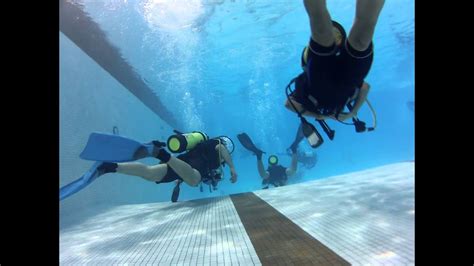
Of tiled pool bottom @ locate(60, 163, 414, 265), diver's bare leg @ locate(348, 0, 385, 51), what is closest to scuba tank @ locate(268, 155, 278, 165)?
tiled pool bottom @ locate(60, 163, 414, 265)

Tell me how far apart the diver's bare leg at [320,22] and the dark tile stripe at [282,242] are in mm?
2293

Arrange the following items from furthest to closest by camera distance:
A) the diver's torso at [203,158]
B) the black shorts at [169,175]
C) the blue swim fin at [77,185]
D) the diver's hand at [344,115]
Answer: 1. the diver's torso at [203,158]
2. the black shorts at [169,175]
3. the blue swim fin at [77,185]
4. the diver's hand at [344,115]

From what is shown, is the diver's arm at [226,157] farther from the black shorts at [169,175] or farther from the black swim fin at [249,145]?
the black swim fin at [249,145]

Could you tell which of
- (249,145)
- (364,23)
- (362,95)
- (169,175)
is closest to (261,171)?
(249,145)

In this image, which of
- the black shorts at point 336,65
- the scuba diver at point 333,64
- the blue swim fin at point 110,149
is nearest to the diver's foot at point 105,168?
the blue swim fin at point 110,149

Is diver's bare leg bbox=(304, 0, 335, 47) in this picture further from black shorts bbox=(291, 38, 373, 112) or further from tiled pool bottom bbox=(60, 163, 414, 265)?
tiled pool bottom bbox=(60, 163, 414, 265)

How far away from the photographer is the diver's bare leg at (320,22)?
248 cm

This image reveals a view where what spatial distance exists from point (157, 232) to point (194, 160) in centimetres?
236

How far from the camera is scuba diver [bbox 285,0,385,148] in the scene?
100 inches

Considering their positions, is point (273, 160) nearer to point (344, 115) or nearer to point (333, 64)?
point (344, 115)

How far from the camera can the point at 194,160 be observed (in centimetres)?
744

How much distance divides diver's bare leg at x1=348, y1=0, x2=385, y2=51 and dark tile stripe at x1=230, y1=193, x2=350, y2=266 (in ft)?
7.34
